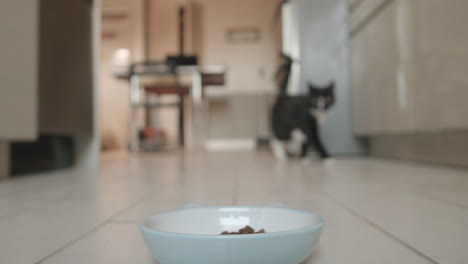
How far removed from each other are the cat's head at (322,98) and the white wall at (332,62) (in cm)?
28

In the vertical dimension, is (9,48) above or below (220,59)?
below

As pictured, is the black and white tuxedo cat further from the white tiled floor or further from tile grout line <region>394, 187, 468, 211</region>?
tile grout line <region>394, 187, 468, 211</region>

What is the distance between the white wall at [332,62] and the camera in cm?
226

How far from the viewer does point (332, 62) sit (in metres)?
2.27

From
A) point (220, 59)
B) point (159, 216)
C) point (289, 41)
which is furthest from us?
point (220, 59)

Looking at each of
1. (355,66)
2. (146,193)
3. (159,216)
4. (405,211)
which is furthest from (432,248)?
(355,66)

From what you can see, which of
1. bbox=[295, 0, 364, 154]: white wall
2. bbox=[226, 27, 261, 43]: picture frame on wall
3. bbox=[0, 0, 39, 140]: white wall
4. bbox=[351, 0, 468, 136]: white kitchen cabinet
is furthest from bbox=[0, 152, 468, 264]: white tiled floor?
bbox=[226, 27, 261, 43]: picture frame on wall

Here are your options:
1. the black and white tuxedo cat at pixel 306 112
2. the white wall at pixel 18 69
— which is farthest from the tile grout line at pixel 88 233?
the black and white tuxedo cat at pixel 306 112

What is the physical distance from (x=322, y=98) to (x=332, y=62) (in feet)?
1.38

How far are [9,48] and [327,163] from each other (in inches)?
58.3

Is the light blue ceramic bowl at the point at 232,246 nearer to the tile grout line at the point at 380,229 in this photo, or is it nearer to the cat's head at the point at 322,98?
the tile grout line at the point at 380,229

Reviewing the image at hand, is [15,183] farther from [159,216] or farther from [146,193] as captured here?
[159,216]

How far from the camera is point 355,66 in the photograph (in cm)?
219

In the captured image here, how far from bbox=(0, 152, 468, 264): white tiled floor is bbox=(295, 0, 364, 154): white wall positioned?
3.41 ft
